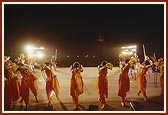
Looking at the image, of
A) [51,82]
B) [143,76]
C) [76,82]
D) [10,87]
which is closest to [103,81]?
[76,82]

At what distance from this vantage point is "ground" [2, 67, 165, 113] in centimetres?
646

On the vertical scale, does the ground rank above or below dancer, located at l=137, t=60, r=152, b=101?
below

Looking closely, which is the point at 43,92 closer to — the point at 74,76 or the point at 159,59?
the point at 74,76

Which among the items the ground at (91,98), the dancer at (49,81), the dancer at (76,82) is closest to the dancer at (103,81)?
the ground at (91,98)

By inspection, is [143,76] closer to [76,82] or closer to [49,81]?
[76,82]

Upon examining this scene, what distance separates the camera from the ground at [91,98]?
21.2 ft

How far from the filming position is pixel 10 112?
6344 millimetres

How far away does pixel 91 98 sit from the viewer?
6879 millimetres

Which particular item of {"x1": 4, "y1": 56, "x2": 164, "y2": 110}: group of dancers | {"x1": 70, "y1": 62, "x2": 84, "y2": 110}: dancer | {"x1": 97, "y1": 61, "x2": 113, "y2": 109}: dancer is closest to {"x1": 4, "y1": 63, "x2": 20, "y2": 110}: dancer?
{"x1": 4, "y1": 56, "x2": 164, "y2": 110}: group of dancers

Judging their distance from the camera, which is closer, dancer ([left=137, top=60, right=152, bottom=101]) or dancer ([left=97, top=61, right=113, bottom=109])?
dancer ([left=97, top=61, right=113, bottom=109])

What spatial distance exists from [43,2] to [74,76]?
4.73 feet

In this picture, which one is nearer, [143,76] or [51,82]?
[51,82]

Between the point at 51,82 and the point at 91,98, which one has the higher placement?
the point at 51,82

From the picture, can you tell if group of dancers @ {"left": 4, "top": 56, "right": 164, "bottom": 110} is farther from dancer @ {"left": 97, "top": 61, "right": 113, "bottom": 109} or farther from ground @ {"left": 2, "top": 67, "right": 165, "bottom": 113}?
ground @ {"left": 2, "top": 67, "right": 165, "bottom": 113}
